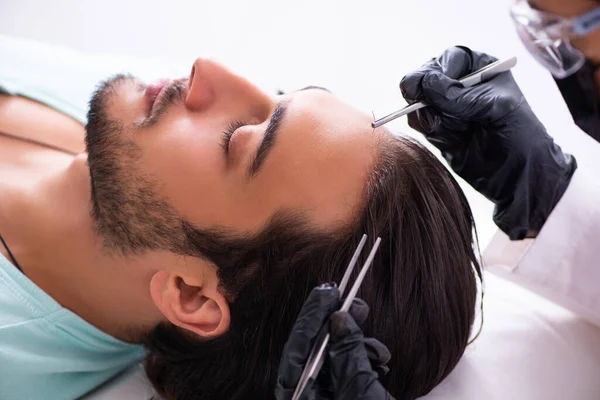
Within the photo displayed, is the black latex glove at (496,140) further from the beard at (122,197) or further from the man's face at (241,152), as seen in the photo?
the beard at (122,197)

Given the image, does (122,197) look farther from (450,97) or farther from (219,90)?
(450,97)

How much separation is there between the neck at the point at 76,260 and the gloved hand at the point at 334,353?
1.26ft

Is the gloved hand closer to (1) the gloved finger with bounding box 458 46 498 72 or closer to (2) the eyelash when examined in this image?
(2) the eyelash

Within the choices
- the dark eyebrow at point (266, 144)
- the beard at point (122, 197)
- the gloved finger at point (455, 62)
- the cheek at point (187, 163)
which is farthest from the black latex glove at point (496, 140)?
the beard at point (122, 197)

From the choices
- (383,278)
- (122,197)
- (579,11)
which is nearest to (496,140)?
(383,278)

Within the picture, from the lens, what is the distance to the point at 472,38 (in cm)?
184

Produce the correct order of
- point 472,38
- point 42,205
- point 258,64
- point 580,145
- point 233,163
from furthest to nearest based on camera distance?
1. point 258,64
2. point 472,38
3. point 580,145
4. point 42,205
5. point 233,163

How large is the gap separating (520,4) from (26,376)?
3.44 feet

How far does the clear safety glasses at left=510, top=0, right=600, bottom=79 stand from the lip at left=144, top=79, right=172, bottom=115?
2.13 feet

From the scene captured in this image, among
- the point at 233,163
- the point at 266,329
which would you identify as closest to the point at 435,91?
the point at 233,163

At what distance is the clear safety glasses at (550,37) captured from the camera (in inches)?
31.7

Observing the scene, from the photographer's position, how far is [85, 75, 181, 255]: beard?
111cm

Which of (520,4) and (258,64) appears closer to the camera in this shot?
(520,4)

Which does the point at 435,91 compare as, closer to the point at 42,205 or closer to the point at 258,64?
the point at 42,205
